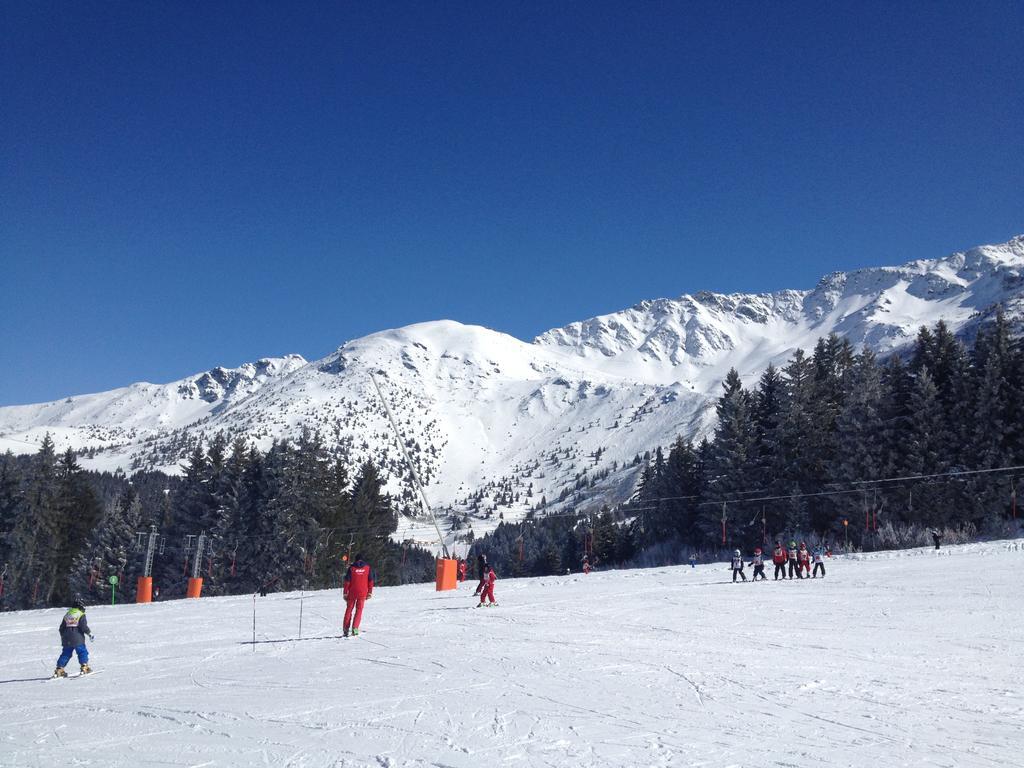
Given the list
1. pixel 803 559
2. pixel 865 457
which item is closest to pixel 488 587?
pixel 803 559

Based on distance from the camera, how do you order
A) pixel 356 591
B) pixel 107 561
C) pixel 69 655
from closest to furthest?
pixel 69 655
pixel 356 591
pixel 107 561

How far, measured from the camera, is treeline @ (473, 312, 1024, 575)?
46094 millimetres

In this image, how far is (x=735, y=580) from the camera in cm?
3148

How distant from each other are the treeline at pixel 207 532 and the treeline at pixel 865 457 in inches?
1129

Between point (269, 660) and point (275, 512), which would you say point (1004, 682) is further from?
point (275, 512)

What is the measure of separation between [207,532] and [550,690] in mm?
51623

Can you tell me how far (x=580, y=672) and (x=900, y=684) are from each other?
16.1ft

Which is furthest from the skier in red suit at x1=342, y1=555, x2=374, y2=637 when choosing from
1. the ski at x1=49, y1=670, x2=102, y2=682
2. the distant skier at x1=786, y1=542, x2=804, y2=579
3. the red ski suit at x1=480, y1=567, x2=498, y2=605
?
the distant skier at x1=786, y1=542, x2=804, y2=579

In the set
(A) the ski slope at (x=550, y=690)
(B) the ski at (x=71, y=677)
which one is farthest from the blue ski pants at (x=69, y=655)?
(A) the ski slope at (x=550, y=690)

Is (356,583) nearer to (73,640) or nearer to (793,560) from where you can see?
(73,640)

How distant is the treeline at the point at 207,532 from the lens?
5334cm

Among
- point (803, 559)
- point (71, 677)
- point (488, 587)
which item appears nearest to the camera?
point (71, 677)

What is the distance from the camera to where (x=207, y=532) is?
184ft

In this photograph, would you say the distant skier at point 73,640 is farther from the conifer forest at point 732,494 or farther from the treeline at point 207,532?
the treeline at point 207,532
